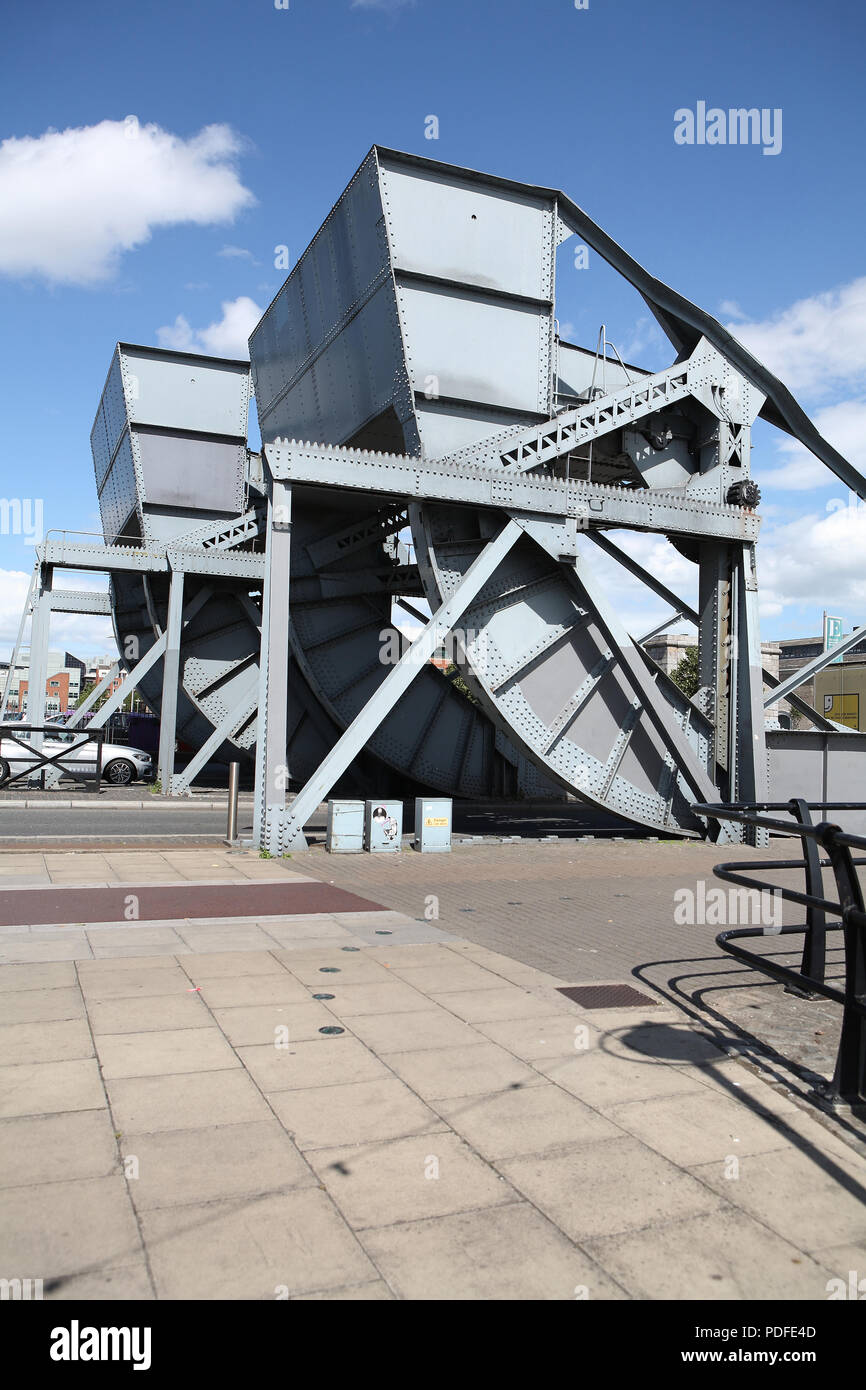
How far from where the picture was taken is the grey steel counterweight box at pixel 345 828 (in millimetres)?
12797

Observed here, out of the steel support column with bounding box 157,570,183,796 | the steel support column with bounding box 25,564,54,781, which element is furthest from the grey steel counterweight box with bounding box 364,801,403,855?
the steel support column with bounding box 25,564,54,781

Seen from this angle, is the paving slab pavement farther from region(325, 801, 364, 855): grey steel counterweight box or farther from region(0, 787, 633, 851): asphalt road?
region(0, 787, 633, 851): asphalt road

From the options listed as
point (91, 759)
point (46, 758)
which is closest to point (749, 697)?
point (46, 758)

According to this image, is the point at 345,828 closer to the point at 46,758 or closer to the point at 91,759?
the point at 46,758

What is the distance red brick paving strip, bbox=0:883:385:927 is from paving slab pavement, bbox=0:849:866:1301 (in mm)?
1906

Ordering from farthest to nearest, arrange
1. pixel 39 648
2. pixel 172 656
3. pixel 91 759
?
pixel 91 759, pixel 39 648, pixel 172 656

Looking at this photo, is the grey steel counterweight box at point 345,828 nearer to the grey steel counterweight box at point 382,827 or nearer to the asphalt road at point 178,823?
the grey steel counterweight box at point 382,827

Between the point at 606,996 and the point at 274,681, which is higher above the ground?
the point at 274,681

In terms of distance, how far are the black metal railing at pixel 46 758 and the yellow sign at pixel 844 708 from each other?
30.7m

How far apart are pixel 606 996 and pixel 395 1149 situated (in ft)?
8.66

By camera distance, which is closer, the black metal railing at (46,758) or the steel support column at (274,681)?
the steel support column at (274,681)

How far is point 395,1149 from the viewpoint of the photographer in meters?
3.87

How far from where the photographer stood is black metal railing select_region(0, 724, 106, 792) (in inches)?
800

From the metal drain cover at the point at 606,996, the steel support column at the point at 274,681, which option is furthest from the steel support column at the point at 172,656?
the metal drain cover at the point at 606,996
